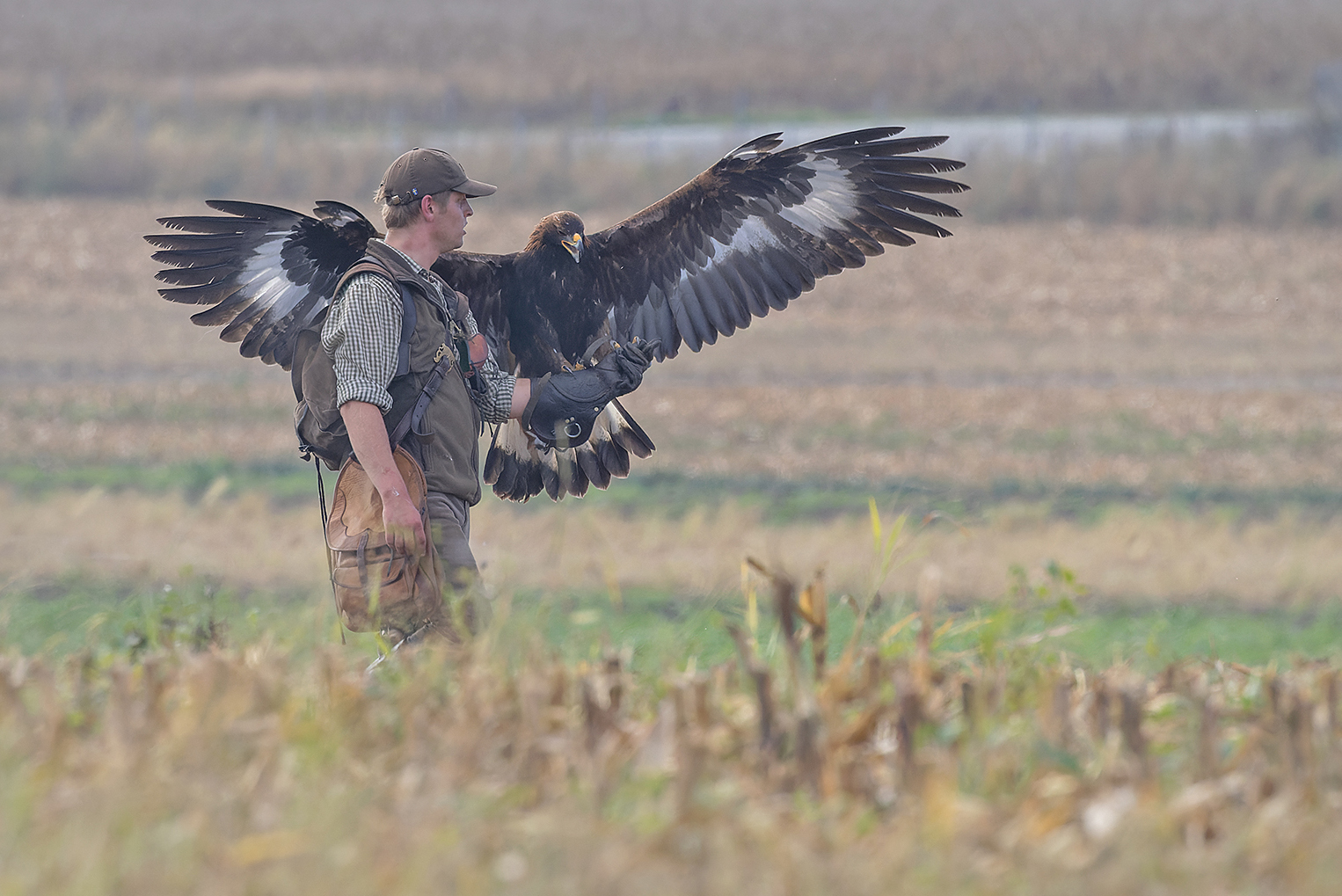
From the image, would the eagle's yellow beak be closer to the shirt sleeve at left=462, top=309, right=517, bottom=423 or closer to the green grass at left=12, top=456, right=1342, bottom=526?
the shirt sleeve at left=462, top=309, right=517, bottom=423

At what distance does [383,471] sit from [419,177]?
35.1 inches

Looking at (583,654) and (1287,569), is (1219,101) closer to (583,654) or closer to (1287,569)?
(1287,569)

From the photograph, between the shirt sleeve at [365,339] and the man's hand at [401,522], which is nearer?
the man's hand at [401,522]

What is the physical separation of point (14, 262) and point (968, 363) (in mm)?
16918

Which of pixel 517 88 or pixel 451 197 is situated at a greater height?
pixel 517 88

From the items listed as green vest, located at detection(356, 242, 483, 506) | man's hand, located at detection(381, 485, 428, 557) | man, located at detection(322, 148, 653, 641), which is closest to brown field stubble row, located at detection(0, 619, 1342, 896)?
man's hand, located at detection(381, 485, 428, 557)

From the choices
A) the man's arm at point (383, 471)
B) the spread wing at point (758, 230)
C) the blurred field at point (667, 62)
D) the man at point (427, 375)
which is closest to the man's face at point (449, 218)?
the man at point (427, 375)

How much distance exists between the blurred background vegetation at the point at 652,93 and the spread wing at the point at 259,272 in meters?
25.8

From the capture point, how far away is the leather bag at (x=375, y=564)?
4023 millimetres

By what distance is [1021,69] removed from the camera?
39531mm

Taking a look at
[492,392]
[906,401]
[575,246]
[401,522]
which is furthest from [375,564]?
[906,401]

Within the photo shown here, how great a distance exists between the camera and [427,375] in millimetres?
4309

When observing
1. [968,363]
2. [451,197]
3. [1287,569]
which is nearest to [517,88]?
[968,363]

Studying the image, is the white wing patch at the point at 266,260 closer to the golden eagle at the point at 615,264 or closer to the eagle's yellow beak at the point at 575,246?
the golden eagle at the point at 615,264
